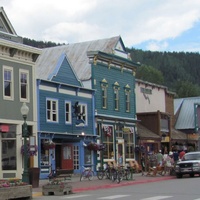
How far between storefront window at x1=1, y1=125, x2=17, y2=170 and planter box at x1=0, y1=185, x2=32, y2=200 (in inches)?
375

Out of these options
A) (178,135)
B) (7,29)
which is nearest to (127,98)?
(178,135)

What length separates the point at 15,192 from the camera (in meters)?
19.6

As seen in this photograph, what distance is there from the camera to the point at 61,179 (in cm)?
2327

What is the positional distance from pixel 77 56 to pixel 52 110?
8.05 m

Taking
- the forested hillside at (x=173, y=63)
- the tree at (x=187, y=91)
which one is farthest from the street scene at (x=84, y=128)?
the forested hillside at (x=173, y=63)

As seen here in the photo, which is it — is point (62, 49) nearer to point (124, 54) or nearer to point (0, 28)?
point (124, 54)

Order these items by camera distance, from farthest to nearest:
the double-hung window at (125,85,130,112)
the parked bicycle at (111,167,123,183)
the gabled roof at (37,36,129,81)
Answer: the double-hung window at (125,85,130,112), the gabled roof at (37,36,129,81), the parked bicycle at (111,167,123,183)

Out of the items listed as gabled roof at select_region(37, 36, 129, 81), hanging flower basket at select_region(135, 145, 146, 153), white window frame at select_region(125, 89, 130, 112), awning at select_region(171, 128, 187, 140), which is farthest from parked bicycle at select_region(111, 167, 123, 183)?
awning at select_region(171, 128, 187, 140)

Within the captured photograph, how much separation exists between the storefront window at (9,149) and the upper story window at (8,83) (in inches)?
70.1

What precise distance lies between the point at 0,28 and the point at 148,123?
766 inches

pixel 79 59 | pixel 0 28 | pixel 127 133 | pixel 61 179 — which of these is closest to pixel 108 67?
pixel 79 59

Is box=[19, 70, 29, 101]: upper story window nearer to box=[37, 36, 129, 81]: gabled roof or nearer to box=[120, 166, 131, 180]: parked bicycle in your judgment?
box=[37, 36, 129, 81]: gabled roof

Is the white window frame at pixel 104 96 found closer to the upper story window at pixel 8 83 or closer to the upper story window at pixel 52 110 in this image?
the upper story window at pixel 52 110

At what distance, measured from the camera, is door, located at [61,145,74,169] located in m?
34.8
